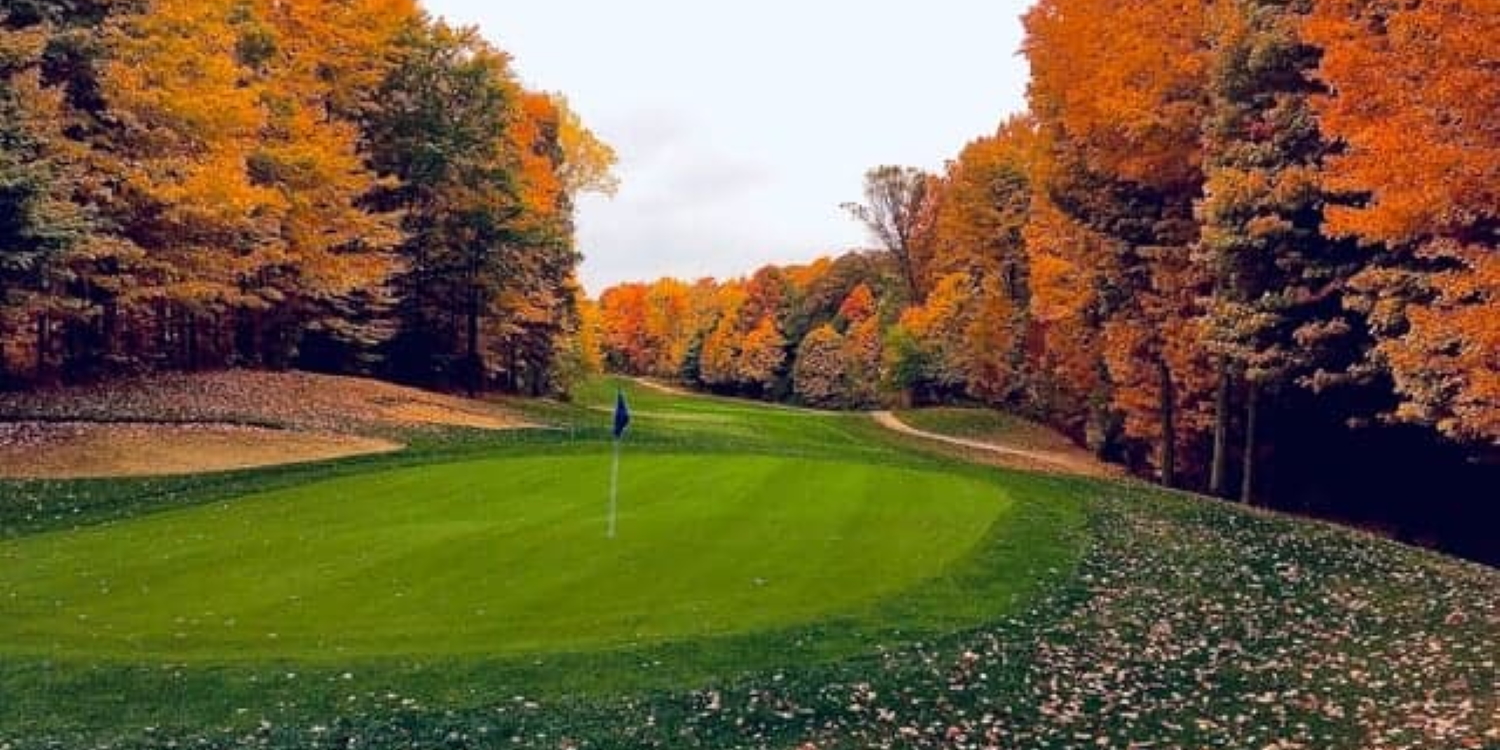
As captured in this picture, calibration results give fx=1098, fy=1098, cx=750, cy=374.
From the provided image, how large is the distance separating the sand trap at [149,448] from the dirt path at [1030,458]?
56.5 ft

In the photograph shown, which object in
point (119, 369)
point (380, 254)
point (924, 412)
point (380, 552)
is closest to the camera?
point (380, 552)

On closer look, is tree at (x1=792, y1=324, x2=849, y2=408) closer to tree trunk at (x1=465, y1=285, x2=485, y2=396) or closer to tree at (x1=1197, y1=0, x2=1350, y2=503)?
tree trunk at (x1=465, y1=285, x2=485, y2=396)

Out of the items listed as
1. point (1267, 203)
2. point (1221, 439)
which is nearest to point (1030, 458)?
point (1221, 439)

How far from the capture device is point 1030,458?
122ft

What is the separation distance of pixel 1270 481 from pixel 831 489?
45.5ft

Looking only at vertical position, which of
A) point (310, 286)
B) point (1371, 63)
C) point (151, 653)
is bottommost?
point (151, 653)

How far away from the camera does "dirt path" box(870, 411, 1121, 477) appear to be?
32.4 meters

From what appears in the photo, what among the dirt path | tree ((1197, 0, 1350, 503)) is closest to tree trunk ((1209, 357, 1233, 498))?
tree ((1197, 0, 1350, 503))

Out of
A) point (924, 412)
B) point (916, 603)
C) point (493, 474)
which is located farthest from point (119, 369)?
point (924, 412)

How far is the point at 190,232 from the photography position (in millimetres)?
27047

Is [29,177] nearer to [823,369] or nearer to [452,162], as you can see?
[452,162]

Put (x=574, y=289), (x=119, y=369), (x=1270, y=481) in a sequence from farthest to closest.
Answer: (x=574, y=289) < (x=119, y=369) < (x=1270, y=481)

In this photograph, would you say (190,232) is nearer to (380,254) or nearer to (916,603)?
(380,254)

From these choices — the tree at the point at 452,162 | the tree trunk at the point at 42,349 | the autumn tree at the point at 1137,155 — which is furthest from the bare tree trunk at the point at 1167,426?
the tree trunk at the point at 42,349
